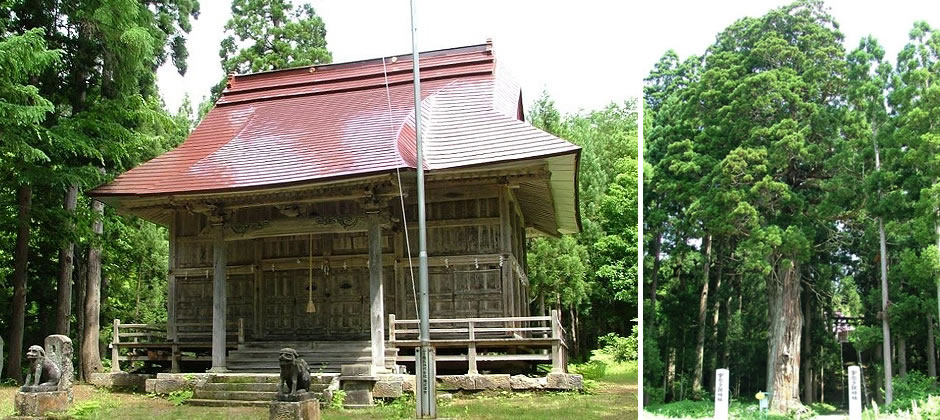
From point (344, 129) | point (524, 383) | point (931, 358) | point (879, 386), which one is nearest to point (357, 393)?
point (524, 383)

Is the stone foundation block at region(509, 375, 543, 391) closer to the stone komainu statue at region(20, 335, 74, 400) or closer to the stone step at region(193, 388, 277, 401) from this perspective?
the stone step at region(193, 388, 277, 401)

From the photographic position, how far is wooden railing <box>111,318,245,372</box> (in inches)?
541

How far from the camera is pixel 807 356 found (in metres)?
12.9

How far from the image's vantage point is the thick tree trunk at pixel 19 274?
15.0 metres

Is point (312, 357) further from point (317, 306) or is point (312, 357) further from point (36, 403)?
point (36, 403)

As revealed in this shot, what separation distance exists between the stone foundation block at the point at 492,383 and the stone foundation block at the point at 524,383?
0.21ft

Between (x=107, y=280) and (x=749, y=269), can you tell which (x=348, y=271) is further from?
(x=107, y=280)

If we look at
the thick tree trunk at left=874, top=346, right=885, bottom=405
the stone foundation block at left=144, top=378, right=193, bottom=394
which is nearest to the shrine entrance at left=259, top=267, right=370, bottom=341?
the stone foundation block at left=144, top=378, right=193, bottom=394

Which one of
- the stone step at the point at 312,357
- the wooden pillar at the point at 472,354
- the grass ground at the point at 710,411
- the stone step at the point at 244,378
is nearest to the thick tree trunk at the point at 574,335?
the grass ground at the point at 710,411

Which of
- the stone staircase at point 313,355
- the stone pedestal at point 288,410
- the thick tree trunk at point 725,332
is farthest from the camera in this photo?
Result: the thick tree trunk at point 725,332

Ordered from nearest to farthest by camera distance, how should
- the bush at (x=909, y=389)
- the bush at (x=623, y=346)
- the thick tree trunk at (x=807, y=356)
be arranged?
the bush at (x=909, y=389)
the thick tree trunk at (x=807, y=356)
the bush at (x=623, y=346)

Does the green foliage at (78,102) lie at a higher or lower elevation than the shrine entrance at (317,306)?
higher

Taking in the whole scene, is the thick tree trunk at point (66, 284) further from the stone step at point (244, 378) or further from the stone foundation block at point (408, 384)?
the stone foundation block at point (408, 384)

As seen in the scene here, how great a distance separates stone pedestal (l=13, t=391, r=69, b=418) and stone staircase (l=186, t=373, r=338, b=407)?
2184 millimetres
